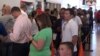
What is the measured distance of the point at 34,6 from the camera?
445 inches

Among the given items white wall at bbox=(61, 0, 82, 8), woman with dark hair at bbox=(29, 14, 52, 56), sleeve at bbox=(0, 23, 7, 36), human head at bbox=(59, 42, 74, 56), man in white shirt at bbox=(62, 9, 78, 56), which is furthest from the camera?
white wall at bbox=(61, 0, 82, 8)

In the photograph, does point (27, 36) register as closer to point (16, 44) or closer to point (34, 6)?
point (16, 44)

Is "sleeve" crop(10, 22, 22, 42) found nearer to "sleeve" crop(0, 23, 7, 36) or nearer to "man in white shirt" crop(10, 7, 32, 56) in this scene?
"man in white shirt" crop(10, 7, 32, 56)

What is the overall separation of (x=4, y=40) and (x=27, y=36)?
45 centimetres

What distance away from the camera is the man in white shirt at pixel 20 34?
4883mm

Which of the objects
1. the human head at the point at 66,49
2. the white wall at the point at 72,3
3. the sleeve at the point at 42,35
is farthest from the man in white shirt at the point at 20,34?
the white wall at the point at 72,3

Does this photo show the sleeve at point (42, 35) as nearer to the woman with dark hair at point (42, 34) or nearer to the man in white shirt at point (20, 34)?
the woman with dark hair at point (42, 34)

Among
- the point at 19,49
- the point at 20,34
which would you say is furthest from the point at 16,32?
the point at 19,49

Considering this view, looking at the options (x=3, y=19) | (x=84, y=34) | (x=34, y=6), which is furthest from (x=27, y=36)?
(x=34, y=6)

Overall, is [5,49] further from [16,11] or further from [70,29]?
[70,29]

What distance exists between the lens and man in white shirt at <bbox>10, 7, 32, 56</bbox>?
4.88 metres

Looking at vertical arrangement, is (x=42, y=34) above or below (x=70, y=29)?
above

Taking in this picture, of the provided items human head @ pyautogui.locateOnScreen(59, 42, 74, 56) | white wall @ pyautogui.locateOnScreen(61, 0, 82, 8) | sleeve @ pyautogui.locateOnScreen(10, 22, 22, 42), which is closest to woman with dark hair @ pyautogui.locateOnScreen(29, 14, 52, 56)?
sleeve @ pyautogui.locateOnScreen(10, 22, 22, 42)

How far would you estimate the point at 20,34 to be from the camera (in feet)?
16.3
